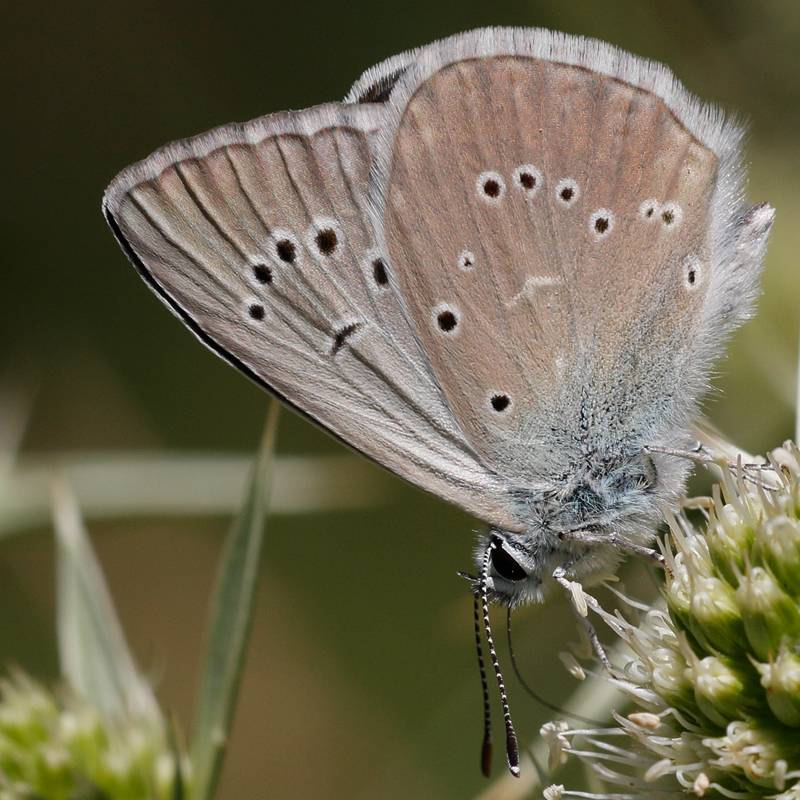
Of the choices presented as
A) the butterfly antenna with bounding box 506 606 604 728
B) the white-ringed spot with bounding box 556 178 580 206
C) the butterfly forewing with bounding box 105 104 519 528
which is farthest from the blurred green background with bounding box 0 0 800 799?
the butterfly forewing with bounding box 105 104 519 528

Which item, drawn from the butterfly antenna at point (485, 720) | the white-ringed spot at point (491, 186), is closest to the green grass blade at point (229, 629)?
the butterfly antenna at point (485, 720)

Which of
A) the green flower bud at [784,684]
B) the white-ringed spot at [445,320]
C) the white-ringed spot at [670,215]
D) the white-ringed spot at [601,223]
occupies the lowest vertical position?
the green flower bud at [784,684]

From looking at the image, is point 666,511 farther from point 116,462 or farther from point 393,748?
point 393,748

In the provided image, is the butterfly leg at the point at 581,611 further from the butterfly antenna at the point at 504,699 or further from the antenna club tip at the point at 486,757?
the antenna club tip at the point at 486,757

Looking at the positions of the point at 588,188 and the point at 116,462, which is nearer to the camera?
the point at 588,188

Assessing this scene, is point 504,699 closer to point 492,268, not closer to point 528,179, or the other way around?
point 492,268

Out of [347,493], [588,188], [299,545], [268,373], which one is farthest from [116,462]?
[299,545]
